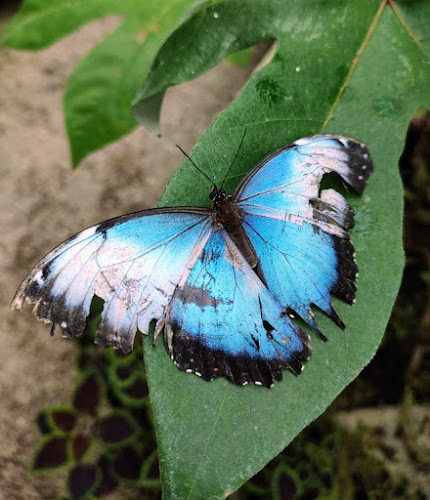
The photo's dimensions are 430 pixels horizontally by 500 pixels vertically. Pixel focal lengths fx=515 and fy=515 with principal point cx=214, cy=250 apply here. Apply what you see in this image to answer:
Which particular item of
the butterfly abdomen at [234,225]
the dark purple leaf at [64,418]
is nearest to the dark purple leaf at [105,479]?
the dark purple leaf at [64,418]

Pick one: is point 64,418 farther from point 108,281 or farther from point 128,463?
point 108,281

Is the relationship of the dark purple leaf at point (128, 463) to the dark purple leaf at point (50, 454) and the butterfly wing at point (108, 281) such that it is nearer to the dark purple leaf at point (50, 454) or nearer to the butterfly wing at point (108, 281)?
the dark purple leaf at point (50, 454)

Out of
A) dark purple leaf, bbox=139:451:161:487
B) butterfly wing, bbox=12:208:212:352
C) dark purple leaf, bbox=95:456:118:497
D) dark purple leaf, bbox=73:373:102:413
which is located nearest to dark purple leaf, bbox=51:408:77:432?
dark purple leaf, bbox=73:373:102:413

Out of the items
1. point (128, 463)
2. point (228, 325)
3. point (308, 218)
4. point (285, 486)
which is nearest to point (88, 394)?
point (128, 463)

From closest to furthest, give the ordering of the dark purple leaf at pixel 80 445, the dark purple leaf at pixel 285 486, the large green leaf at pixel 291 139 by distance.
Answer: the large green leaf at pixel 291 139
the dark purple leaf at pixel 285 486
the dark purple leaf at pixel 80 445

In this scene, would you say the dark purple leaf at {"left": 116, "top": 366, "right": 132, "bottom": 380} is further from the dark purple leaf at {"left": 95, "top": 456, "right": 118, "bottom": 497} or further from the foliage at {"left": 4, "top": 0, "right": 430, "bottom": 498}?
the foliage at {"left": 4, "top": 0, "right": 430, "bottom": 498}
